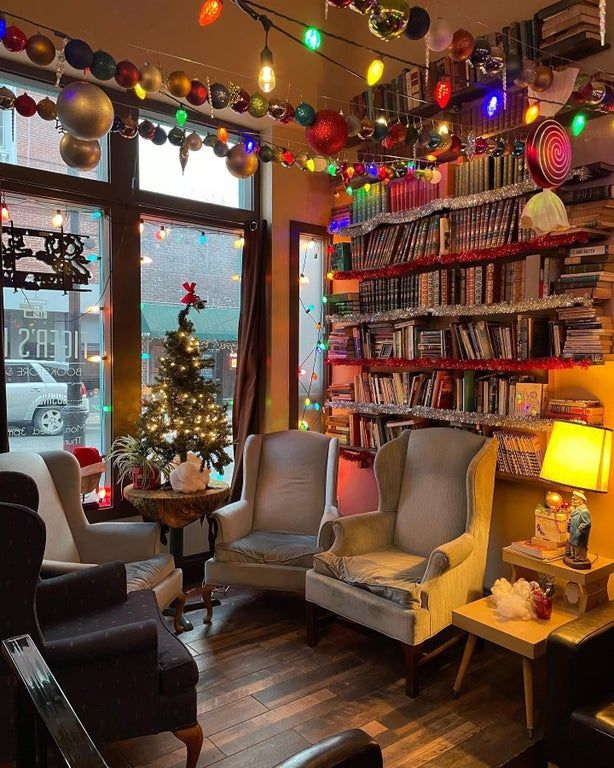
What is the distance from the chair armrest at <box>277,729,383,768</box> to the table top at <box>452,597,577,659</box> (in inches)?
62.3

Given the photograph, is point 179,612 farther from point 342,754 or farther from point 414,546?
point 342,754

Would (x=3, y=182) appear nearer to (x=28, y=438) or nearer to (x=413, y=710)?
(x=28, y=438)

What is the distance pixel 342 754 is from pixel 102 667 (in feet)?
4.16

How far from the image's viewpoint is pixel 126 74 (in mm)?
2627

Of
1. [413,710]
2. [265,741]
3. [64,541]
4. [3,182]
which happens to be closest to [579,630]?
[413,710]

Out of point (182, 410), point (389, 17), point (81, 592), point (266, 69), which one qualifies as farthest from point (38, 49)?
point (81, 592)

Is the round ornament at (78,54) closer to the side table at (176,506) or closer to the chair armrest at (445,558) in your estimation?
the side table at (176,506)

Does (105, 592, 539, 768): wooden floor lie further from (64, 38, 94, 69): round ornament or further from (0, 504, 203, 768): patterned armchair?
(64, 38, 94, 69): round ornament

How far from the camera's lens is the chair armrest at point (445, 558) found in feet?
9.95

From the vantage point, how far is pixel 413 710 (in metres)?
2.86

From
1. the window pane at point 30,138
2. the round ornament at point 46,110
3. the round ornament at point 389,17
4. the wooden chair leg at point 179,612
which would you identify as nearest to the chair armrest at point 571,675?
the wooden chair leg at point 179,612

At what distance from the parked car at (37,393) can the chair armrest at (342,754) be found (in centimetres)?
327

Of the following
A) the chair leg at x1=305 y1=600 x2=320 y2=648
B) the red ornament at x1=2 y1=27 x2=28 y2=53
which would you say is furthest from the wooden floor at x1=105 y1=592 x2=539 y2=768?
the red ornament at x1=2 y1=27 x2=28 y2=53

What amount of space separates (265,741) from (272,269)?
3297 mm
